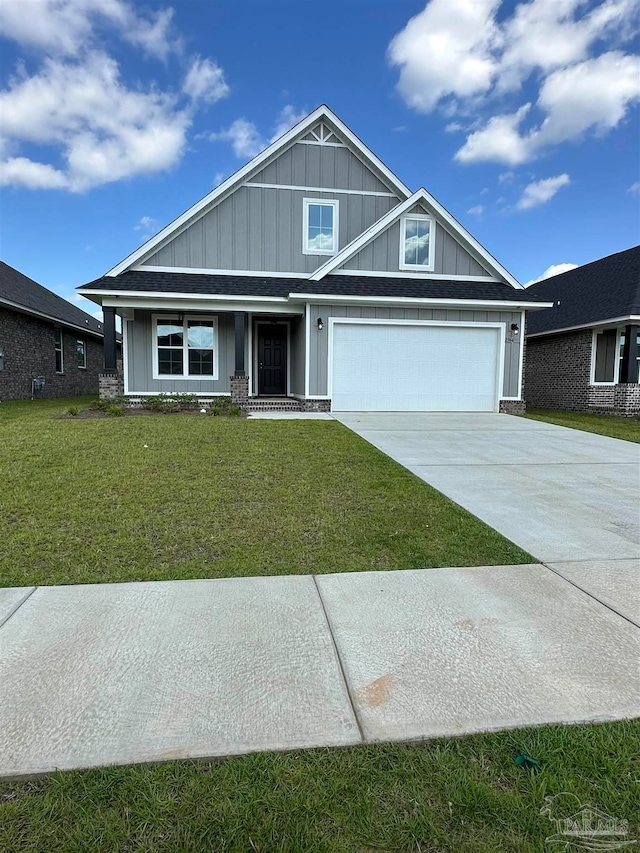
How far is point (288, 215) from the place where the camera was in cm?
1473

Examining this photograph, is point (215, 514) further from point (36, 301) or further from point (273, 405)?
point (36, 301)

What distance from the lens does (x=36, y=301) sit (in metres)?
17.9

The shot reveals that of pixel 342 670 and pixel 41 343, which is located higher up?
pixel 41 343

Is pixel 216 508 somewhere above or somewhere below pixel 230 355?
below

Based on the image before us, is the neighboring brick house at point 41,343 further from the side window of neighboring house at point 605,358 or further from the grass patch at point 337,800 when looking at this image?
the side window of neighboring house at point 605,358

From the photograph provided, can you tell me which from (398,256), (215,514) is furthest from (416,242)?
(215,514)

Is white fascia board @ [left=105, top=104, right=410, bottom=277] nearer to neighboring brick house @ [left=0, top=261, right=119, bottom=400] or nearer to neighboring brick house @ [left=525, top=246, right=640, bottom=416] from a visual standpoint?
neighboring brick house @ [left=0, top=261, right=119, bottom=400]

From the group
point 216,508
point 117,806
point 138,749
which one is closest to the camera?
point 117,806

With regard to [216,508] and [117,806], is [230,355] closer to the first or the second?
[216,508]

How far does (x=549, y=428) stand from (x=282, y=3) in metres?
11.9

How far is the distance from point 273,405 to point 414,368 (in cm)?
419

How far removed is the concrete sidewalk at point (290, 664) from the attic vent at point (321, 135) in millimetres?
15092

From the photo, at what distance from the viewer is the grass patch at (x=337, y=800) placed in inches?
59.9

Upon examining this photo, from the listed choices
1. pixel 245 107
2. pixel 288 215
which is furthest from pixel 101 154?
pixel 288 215
